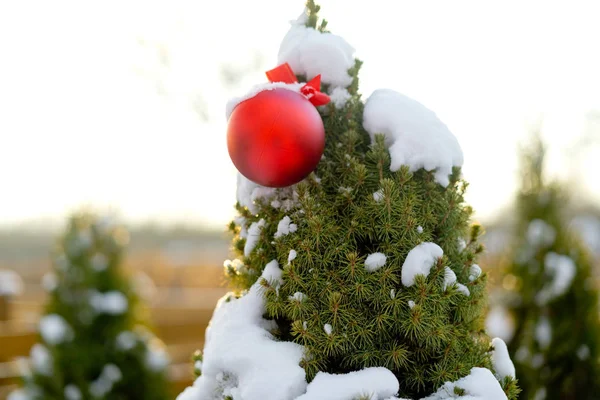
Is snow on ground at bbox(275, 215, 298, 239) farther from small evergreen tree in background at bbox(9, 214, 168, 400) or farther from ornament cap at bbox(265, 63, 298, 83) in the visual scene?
small evergreen tree in background at bbox(9, 214, 168, 400)

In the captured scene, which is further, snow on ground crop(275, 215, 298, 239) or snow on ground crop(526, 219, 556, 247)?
snow on ground crop(526, 219, 556, 247)

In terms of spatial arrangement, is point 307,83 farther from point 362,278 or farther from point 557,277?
point 557,277

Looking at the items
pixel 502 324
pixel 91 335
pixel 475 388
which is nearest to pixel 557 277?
pixel 502 324

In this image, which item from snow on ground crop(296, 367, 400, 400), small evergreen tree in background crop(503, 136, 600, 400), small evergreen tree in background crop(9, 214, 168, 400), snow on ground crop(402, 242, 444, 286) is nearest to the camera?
snow on ground crop(296, 367, 400, 400)

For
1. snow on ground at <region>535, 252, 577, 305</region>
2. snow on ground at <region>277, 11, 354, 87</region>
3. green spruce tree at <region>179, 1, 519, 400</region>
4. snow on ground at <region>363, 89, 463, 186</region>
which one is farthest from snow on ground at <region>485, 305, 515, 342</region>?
snow on ground at <region>277, 11, 354, 87</region>

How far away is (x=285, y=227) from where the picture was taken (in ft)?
6.77

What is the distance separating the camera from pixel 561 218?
4.91 meters

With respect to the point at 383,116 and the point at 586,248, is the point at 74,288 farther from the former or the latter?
the point at 586,248

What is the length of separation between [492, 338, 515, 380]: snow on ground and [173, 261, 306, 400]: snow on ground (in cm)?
81

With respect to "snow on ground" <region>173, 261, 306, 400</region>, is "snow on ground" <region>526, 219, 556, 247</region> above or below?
above

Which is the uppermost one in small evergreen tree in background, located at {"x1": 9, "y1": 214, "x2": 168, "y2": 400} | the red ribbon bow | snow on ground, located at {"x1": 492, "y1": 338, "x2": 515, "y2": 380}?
the red ribbon bow

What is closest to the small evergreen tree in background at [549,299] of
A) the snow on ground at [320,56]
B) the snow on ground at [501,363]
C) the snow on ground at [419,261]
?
the snow on ground at [501,363]

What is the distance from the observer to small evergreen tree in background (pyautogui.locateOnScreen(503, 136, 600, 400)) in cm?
435

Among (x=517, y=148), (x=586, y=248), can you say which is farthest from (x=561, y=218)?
(x=517, y=148)
